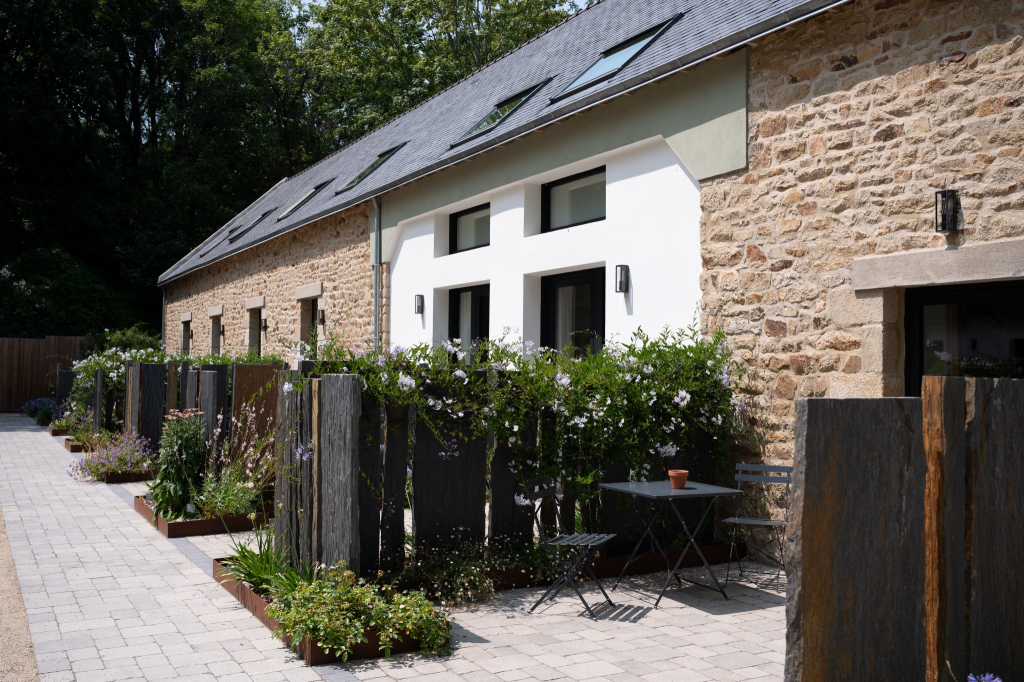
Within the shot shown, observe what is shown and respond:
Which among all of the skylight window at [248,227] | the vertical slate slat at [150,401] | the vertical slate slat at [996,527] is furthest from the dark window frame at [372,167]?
the vertical slate slat at [996,527]

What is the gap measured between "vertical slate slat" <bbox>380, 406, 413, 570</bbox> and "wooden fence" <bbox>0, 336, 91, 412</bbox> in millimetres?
18334

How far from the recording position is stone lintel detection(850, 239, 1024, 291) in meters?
4.67

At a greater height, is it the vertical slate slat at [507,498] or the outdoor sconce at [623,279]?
the outdoor sconce at [623,279]

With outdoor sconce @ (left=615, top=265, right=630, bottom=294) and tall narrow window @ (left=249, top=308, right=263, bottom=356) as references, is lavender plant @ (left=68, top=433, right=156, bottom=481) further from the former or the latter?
tall narrow window @ (left=249, top=308, right=263, bottom=356)

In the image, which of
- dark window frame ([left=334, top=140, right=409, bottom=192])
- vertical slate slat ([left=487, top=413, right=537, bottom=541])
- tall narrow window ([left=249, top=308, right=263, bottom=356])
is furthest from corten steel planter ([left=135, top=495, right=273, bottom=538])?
tall narrow window ([left=249, top=308, right=263, bottom=356])

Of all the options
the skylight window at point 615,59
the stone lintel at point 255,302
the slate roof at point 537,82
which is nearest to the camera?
the slate roof at point 537,82

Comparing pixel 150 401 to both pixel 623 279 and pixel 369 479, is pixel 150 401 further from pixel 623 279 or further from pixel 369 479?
pixel 369 479

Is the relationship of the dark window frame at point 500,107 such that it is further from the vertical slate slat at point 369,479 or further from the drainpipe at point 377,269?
the vertical slate slat at point 369,479

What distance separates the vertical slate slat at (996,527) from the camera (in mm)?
2402

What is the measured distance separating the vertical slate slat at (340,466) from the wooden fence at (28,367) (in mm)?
18412

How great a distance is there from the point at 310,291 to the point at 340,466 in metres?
9.86

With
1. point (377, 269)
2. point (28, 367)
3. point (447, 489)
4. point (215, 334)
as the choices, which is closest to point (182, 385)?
point (377, 269)

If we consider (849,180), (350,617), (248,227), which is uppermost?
(248,227)

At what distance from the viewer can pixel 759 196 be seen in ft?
20.3
